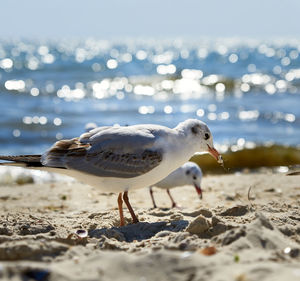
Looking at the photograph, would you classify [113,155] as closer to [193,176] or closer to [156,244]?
[156,244]

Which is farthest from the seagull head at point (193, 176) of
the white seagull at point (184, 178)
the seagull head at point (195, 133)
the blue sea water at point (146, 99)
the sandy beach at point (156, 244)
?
the blue sea water at point (146, 99)

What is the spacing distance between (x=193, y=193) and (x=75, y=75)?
19302 millimetres

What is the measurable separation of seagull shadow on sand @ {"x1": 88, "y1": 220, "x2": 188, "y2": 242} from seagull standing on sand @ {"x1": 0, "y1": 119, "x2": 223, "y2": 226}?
32 cm

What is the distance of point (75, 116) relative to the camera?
54.7 ft

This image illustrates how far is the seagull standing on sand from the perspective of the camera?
5.01 m

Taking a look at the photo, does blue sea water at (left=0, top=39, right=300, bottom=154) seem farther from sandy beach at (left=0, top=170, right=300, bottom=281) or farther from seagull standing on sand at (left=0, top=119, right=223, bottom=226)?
seagull standing on sand at (left=0, top=119, right=223, bottom=226)

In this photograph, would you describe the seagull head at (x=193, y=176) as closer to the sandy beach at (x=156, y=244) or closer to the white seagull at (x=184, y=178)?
the white seagull at (x=184, y=178)

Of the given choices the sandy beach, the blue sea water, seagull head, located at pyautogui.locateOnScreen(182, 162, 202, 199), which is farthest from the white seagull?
the blue sea water

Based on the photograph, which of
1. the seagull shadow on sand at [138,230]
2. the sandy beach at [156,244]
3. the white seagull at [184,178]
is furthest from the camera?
the white seagull at [184,178]

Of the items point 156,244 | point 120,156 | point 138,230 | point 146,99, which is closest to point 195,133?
point 120,156

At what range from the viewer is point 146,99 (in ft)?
68.7

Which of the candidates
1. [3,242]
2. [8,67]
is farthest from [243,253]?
[8,67]

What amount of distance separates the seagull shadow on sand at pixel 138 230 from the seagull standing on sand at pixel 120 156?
0.32m

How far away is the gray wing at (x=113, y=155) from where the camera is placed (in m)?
5.00
